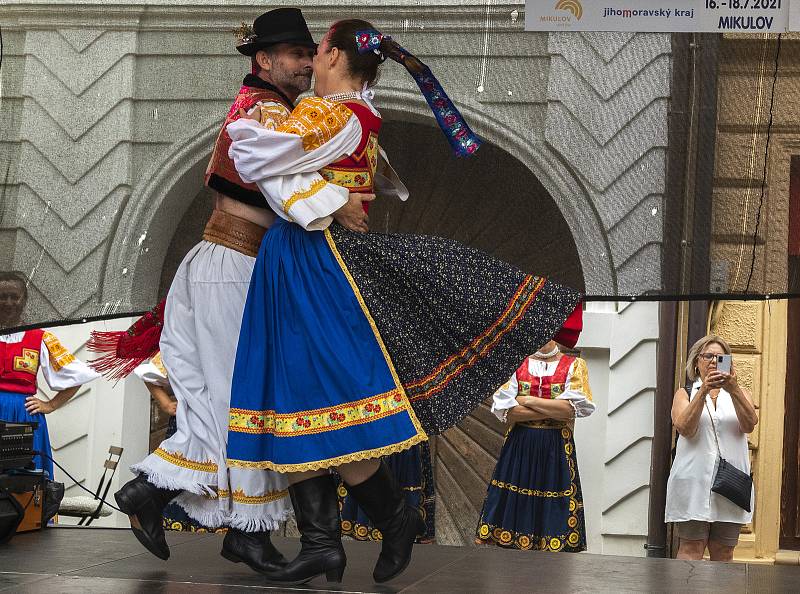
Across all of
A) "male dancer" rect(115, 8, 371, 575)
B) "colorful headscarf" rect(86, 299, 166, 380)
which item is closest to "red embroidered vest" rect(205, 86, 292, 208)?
"male dancer" rect(115, 8, 371, 575)

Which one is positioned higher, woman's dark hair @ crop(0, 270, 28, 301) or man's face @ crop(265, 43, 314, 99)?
man's face @ crop(265, 43, 314, 99)

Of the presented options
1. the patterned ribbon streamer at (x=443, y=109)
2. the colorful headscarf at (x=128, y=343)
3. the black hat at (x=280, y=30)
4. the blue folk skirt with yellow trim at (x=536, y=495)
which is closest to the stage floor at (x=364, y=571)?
the colorful headscarf at (x=128, y=343)

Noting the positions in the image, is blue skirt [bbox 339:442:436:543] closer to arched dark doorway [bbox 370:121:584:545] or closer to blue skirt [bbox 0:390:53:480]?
blue skirt [bbox 0:390:53:480]

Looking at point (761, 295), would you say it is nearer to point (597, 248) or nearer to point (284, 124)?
point (597, 248)

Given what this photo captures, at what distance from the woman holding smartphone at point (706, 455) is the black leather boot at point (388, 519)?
2.89 meters

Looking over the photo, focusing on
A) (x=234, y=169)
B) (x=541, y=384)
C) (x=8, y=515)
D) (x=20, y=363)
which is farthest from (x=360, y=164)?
(x=541, y=384)

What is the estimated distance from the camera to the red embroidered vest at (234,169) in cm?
362

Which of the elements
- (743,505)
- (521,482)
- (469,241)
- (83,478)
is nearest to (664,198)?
(469,241)

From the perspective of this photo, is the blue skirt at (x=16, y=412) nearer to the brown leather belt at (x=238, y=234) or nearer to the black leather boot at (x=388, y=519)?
the brown leather belt at (x=238, y=234)

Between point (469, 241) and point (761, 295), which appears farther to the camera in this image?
point (469, 241)

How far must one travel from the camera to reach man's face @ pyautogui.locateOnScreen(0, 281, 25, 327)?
4.39m

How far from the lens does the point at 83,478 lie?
8141mm

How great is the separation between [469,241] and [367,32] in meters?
1.14

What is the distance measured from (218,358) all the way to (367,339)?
0.48 metres
